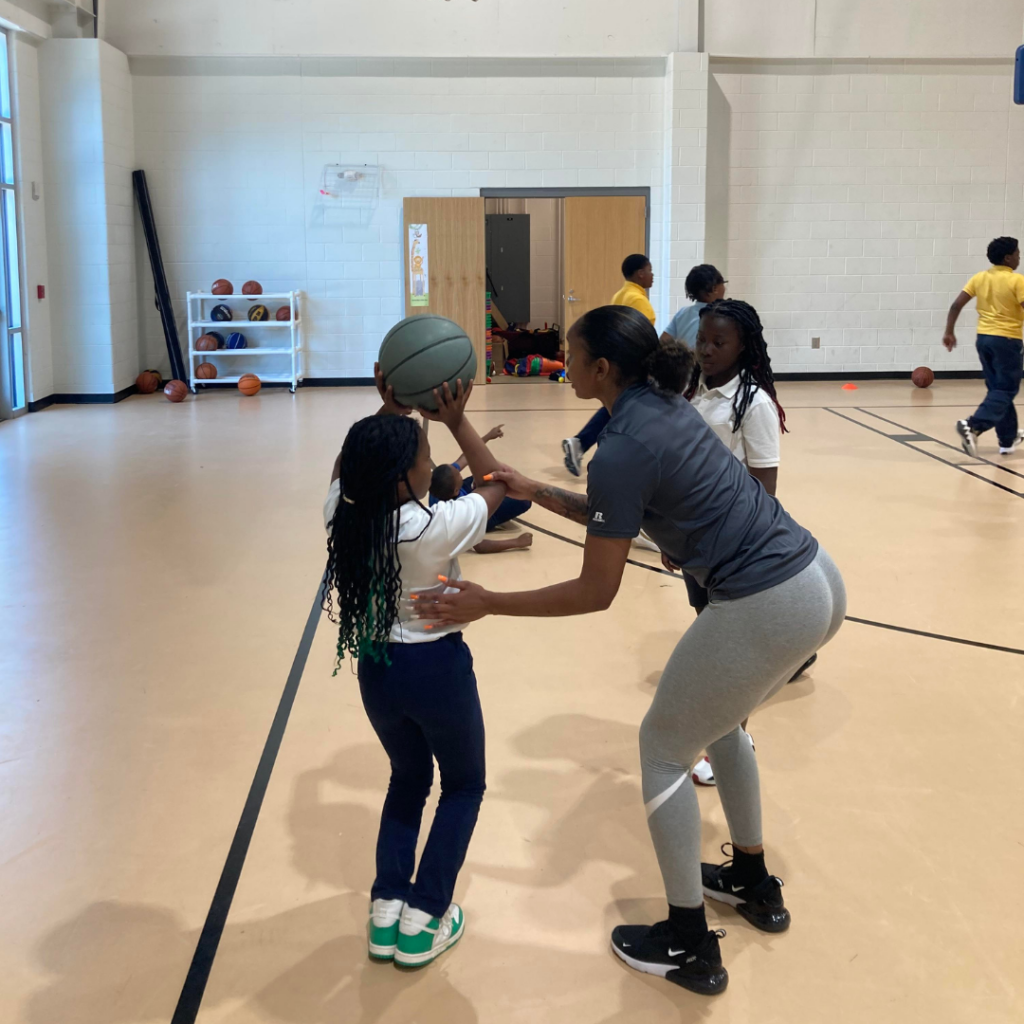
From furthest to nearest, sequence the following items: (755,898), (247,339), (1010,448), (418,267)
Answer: (247,339) < (418,267) < (1010,448) < (755,898)

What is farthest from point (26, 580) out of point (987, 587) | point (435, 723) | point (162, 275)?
point (162, 275)

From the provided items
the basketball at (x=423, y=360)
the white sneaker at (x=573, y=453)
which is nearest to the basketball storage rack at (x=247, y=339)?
the white sneaker at (x=573, y=453)

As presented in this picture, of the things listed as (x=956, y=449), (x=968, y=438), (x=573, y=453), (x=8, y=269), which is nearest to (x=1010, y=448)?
(x=968, y=438)

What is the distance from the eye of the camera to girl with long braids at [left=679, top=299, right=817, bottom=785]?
366 cm

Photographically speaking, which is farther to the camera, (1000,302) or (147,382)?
(147,382)

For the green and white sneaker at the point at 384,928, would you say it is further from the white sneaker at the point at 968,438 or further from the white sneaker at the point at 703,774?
the white sneaker at the point at 968,438

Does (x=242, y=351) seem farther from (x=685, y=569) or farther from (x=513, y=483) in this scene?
(x=685, y=569)

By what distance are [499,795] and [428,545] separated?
130 cm

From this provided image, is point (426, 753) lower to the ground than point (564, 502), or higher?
lower

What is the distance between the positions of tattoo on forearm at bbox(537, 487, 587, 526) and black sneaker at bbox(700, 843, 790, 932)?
3.10 feet

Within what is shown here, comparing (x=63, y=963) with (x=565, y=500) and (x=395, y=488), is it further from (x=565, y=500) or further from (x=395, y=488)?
(x=565, y=500)

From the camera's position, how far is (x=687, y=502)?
221 centimetres

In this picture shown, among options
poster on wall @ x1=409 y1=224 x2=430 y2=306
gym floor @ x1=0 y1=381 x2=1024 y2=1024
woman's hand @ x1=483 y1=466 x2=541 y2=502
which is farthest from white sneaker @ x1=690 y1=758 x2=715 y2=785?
poster on wall @ x1=409 y1=224 x2=430 y2=306

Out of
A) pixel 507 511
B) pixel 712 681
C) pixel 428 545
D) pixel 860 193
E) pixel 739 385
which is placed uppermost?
pixel 860 193
